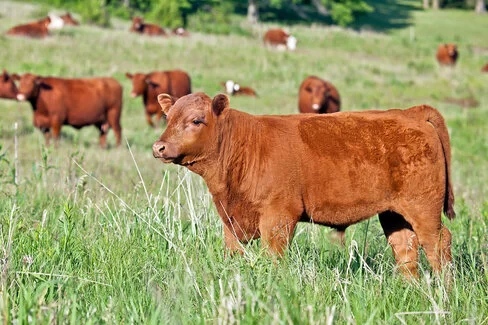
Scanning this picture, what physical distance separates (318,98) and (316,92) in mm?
211

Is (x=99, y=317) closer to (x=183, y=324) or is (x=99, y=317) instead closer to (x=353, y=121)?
(x=183, y=324)

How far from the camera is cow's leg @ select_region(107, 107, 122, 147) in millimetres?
18314

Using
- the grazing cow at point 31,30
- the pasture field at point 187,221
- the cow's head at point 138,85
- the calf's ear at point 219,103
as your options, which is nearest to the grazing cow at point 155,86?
the cow's head at point 138,85

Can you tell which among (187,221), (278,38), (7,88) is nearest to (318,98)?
(7,88)

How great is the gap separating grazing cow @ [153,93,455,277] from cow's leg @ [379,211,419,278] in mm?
76

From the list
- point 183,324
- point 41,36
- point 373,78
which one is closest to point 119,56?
point 41,36

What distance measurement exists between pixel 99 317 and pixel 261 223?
1550 mm

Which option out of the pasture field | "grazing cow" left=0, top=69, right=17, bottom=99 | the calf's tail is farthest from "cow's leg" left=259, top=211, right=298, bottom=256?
"grazing cow" left=0, top=69, right=17, bottom=99

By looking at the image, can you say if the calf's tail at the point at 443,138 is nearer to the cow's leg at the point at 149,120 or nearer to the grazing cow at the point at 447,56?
the cow's leg at the point at 149,120

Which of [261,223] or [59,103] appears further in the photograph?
[59,103]

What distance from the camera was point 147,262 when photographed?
4340mm

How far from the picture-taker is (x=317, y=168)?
5156 millimetres

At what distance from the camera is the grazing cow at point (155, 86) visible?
69.4ft

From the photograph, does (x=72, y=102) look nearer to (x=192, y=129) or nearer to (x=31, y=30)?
(x=192, y=129)
